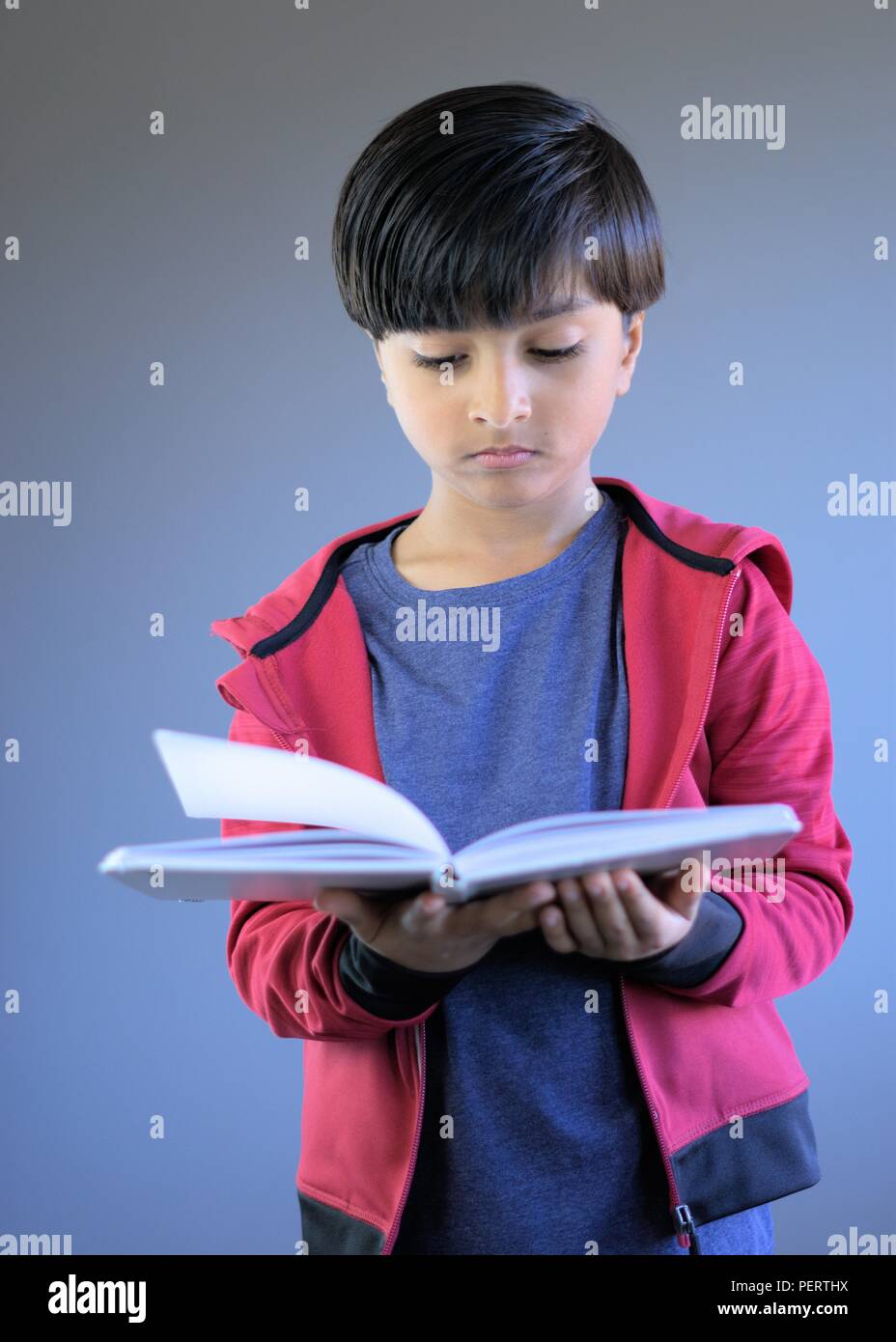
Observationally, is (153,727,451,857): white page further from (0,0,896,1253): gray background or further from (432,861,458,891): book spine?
(0,0,896,1253): gray background

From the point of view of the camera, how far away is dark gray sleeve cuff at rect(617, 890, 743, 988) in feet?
2.88

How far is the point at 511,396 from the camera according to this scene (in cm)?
95

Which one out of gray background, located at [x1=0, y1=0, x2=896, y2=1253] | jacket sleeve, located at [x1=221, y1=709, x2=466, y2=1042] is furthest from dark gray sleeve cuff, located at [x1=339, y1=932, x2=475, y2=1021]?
gray background, located at [x1=0, y1=0, x2=896, y2=1253]

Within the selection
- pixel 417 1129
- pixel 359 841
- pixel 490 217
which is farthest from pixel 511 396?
pixel 417 1129

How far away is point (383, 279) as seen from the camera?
1.00 m

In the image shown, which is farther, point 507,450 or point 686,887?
point 507,450

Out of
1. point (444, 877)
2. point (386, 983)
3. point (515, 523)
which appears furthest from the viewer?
point (515, 523)

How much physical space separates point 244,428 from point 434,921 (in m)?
1.42

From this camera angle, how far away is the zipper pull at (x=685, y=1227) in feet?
3.02

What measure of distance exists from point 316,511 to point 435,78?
2.22 ft

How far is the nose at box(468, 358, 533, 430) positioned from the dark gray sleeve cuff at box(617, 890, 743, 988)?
35 cm

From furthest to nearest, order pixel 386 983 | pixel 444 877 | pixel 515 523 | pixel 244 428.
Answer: pixel 244 428 < pixel 515 523 < pixel 386 983 < pixel 444 877

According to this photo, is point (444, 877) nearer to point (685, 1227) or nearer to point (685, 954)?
point (685, 954)

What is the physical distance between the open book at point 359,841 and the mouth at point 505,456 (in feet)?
1.06
